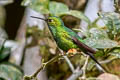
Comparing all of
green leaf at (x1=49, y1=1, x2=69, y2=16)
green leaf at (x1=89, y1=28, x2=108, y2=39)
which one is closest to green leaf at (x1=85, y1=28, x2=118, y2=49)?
green leaf at (x1=89, y1=28, x2=108, y2=39)

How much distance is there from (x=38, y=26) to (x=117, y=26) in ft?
2.91

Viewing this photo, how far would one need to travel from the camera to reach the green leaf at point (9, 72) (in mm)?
1515

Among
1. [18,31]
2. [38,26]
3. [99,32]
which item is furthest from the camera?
[18,31]

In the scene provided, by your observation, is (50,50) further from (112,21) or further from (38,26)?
(112,21)

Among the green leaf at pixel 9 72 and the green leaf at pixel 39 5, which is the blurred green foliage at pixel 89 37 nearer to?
the green leaf at pixel 39 5

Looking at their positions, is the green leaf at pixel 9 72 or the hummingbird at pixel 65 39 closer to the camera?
the hummingbird at pixel 65 39

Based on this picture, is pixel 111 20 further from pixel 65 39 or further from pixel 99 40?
pixel 65 39

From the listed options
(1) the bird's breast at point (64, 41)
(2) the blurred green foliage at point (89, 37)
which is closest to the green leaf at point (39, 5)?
(2) the blurred green foliage at point (89, 37)

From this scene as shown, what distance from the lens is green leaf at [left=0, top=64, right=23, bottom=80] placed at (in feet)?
4.97

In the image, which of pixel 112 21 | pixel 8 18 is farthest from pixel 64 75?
pixel 8 18

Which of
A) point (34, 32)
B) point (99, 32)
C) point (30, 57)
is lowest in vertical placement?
point (30, 57)

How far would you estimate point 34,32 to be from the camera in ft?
6.68

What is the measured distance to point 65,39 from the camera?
1110 millimetres

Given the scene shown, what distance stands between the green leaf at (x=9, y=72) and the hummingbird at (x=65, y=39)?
0.51 metres
